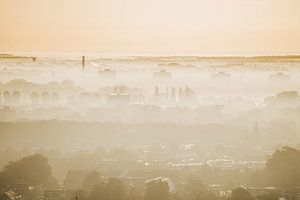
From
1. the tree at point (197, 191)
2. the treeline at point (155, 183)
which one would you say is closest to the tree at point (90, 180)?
the treeline at point (155, 183)

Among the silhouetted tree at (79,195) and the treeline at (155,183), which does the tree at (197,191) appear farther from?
the silhouetted tree at (79,195)

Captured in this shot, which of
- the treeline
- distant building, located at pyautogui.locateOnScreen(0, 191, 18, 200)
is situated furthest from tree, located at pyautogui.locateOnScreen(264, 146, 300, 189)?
distant building, located at pyautogui.locateOnScreen(0, 191, 18, 200)

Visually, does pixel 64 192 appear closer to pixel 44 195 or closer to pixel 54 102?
pixel 44 195

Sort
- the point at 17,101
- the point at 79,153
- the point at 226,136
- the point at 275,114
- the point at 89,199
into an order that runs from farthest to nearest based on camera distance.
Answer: the point at 17,101 → the point at 275,114 → the point at 226,136 → the point at 79,153 → the point at 89,199

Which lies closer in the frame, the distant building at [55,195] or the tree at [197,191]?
the tree at [197,191]

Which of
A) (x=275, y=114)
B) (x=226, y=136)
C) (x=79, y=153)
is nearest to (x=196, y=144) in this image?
(x=226, y=136)

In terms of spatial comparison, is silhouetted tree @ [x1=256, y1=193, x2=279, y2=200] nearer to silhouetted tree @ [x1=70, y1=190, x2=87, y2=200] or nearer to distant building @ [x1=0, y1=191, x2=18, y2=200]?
silhouetted tree @ [x1=70, y1=190, x2=87, y2=200]

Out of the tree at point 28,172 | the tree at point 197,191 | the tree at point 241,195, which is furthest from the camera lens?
the tree at point 28,172
